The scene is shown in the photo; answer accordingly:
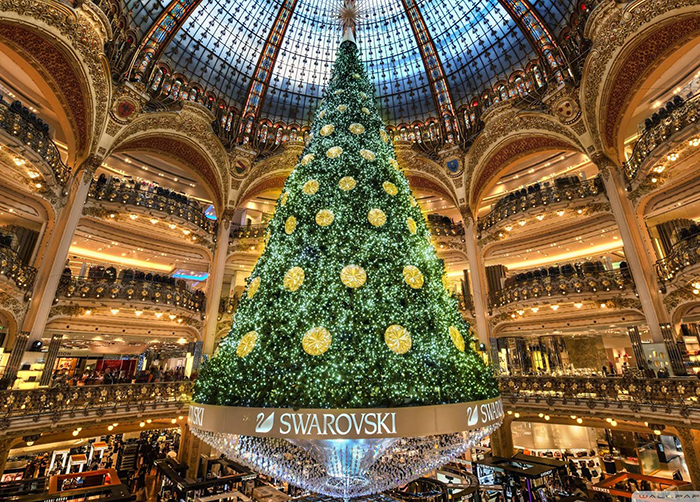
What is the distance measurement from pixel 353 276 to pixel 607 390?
12.3 meters

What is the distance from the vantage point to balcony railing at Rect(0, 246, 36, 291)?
1066 centimetres

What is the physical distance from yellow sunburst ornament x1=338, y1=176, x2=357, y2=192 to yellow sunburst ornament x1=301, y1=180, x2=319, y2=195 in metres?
0.34

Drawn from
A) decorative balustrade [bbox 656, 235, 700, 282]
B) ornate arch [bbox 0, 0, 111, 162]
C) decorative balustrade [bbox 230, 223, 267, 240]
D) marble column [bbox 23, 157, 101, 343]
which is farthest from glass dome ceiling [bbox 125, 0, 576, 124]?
decorative balustrade [bbox 656, 235, 700, 282]

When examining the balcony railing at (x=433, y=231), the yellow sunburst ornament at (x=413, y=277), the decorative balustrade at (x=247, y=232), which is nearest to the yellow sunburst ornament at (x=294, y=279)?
the yellow sunburst ornament at (x=413, y=277)

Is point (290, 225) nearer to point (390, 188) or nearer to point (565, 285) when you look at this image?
point (390, 188)

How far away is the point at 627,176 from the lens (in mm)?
13938

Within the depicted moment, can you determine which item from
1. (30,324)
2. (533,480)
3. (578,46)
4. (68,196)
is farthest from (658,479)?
(68,196)

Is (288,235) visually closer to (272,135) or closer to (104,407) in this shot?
(104,407)

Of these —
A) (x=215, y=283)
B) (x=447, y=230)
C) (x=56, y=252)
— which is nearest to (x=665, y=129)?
(x=447, y=230)

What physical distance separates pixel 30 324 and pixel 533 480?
16454mm

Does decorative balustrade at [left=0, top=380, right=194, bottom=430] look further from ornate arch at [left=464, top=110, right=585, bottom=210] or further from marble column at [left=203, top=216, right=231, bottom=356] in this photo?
ornate arch at [left=464, top=110, right=585, bottom=210]

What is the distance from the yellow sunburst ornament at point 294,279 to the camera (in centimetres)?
421

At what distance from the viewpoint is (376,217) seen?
456 cm

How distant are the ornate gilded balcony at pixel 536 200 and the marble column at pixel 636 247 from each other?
2.05 ft
